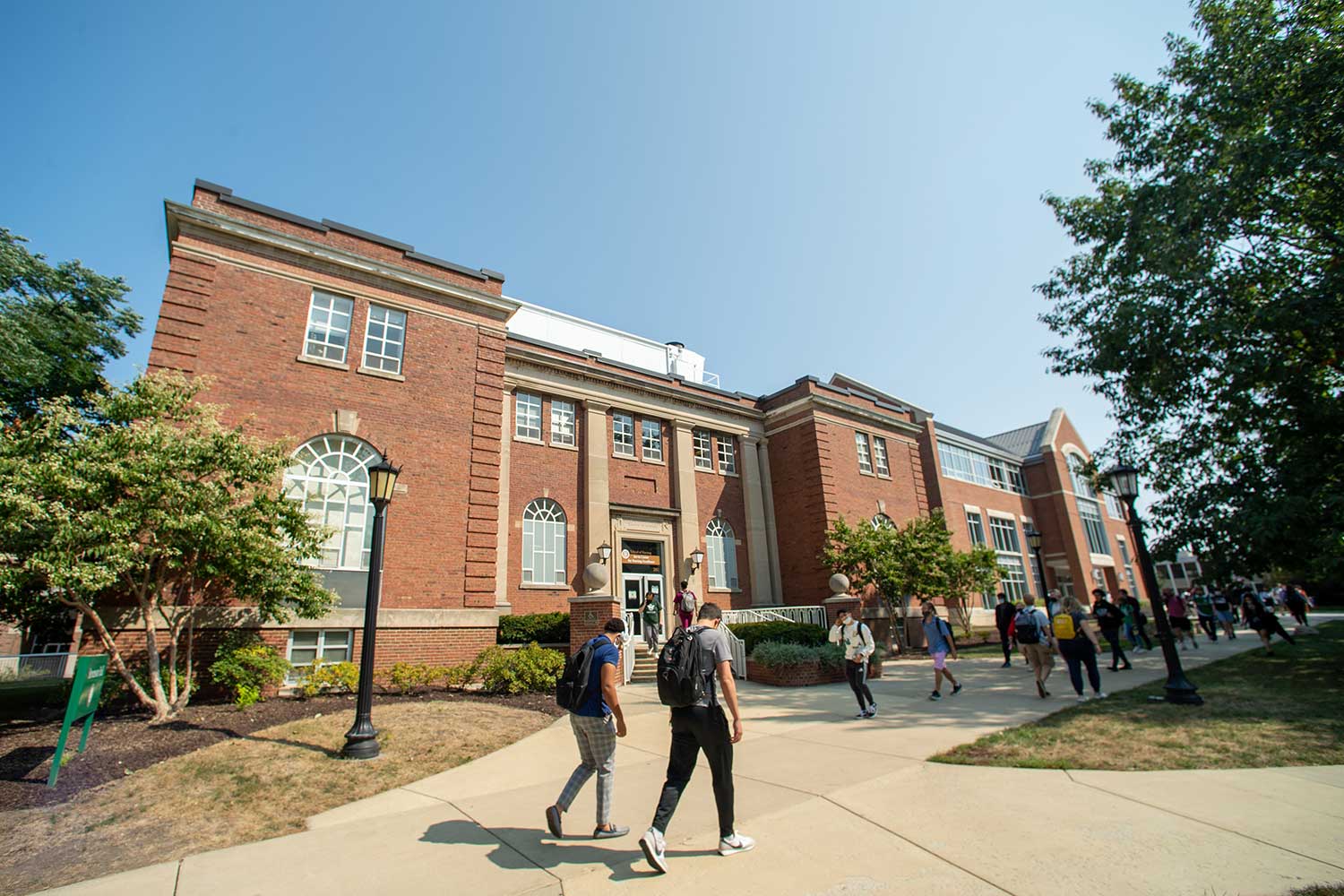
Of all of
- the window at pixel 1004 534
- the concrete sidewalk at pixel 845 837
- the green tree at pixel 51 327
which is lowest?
the concrete sidewalk at pixel 845 837

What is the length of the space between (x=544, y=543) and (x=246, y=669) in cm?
905

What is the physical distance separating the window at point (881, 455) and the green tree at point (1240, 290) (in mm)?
11567

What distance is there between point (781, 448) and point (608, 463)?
27.7ft

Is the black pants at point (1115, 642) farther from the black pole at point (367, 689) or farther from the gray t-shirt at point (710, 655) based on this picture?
the black pole at point (367, 689)

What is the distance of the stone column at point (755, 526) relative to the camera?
78.3 feet

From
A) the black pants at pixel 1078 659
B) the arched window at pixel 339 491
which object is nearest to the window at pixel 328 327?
the arched window at pixel 339 491

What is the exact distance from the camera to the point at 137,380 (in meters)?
10.2

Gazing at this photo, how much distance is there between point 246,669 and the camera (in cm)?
1076

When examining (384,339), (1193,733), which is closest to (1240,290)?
(1193,733)

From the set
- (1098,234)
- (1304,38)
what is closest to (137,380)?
(1098,234)

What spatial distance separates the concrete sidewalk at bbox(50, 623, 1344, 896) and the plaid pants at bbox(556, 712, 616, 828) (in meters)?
0.31

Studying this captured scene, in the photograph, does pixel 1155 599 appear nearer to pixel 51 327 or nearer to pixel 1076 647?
pixel 1076 647

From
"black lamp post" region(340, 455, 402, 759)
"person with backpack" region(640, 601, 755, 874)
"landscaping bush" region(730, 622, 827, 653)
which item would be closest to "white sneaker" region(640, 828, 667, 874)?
"person with backpack" region(640, 601, 755, 874)

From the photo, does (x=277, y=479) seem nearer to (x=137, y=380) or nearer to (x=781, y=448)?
(x=137, y=380)
